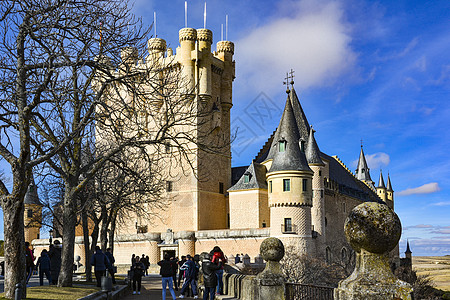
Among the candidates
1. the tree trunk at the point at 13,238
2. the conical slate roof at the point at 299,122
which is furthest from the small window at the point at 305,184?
the tree trunk at the point at 13,238

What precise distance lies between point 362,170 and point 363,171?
352 millimetres

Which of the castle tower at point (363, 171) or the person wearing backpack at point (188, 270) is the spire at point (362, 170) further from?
the person wearing backpack at point (188, 270)

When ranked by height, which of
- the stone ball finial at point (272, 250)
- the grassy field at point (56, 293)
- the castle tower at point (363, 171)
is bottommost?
the grassy field at point (56, 293)

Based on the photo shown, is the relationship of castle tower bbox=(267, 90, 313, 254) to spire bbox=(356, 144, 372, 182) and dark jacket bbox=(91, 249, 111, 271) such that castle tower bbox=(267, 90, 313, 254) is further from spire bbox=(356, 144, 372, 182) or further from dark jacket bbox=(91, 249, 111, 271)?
spire bbox=(356, 144, 372, 182)

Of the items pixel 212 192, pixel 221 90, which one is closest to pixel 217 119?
pixel 221 90

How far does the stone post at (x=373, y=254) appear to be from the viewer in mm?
4297

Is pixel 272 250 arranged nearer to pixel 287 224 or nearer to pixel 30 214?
pixel 287 224

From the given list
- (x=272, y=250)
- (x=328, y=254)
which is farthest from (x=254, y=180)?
(x=272, y=250)

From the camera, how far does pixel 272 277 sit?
9734 mm

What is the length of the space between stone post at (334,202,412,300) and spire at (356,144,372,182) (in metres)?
76.0

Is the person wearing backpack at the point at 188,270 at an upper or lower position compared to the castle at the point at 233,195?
lower

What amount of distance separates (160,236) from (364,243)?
42.6 metres

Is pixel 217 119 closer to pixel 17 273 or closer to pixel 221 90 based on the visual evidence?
pixel 221 90

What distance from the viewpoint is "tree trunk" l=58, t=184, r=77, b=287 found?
1461 centimetres
